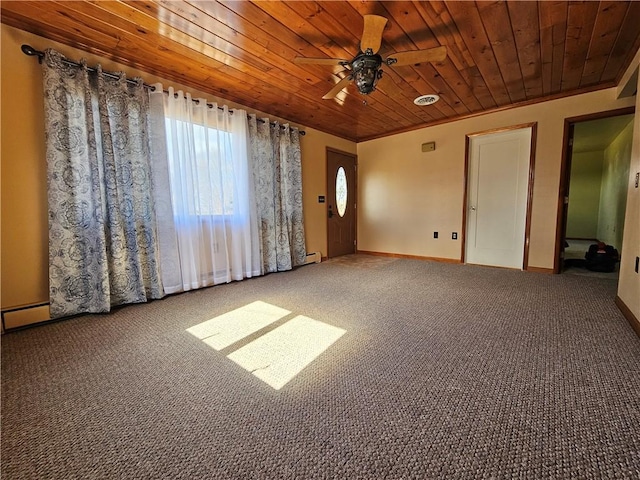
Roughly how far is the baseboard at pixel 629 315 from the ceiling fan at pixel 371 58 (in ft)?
7.84

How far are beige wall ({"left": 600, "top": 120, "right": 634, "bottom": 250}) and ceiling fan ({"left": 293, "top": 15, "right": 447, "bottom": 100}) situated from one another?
13.9 feet

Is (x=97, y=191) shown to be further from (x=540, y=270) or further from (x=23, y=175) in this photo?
(x=540, y=270)

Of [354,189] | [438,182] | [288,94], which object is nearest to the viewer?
[288,94]

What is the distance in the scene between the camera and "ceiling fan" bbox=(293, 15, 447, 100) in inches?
73.6

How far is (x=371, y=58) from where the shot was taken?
84.3 inches

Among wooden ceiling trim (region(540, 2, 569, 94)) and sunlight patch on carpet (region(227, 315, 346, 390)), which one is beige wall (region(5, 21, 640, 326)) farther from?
sunlight patch on carpet (region(227, 315, 346, 390))

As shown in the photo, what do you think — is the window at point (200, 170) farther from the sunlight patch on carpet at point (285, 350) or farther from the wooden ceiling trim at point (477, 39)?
the wooden ceiling trim at point (477, 39)

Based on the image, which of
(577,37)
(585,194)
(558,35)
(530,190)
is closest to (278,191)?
(558,35)

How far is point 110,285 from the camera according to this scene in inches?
98.5

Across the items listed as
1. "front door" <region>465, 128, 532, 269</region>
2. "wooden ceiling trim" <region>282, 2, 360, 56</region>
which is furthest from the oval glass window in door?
"wooden ceiling trim" <region>282, 2, 360, 56</region>

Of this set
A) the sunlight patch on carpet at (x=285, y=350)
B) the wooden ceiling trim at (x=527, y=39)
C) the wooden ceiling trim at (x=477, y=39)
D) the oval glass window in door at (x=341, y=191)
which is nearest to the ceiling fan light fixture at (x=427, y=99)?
the wooden ceiling trim at (x=477, y=39)

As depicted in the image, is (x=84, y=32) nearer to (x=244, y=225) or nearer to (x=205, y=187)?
(x=205, y=187)

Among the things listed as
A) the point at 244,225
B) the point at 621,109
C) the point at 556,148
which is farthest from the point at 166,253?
the point at 621,109

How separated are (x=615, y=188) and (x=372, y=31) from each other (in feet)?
21.6
